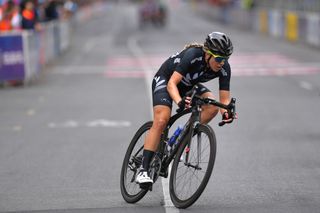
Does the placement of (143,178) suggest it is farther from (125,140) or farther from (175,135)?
(125,140)

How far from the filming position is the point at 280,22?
42.5 meters

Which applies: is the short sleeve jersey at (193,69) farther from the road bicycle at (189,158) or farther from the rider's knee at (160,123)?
the rider's knee at (160,123)

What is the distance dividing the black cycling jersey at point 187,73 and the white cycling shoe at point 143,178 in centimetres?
65

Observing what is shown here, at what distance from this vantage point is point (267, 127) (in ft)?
47.7

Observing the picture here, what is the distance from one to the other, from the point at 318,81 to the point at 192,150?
15112 mm

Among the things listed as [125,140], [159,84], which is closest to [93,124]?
[125,140]

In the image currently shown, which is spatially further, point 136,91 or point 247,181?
point 136,91

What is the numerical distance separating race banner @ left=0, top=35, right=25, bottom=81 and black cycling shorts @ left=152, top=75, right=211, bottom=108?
13.6 metres

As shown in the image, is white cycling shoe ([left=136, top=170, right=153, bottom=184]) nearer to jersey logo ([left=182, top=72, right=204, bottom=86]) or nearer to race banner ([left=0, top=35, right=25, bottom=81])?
jersey logo ([left=182, top=72, right=204, bottom=86])

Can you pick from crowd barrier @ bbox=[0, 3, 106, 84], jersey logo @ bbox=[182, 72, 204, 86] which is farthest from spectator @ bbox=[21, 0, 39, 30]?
jersey logo @ bbox=[182, 72, 204, 86]

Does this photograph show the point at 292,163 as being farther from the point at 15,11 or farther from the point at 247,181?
→ the point at 15,11

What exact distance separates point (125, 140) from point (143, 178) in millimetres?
5109

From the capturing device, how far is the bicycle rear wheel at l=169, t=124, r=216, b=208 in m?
7.61

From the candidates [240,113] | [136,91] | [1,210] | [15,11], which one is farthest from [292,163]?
[15,11]
